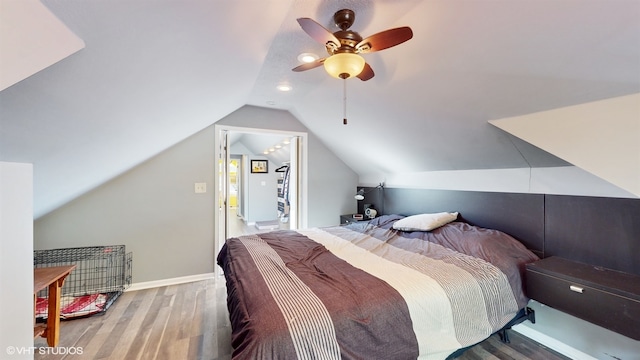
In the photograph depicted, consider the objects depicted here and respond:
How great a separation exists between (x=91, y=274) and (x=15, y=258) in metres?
2.55

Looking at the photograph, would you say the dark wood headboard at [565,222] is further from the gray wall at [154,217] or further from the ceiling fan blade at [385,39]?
the gray wall at [154,217]

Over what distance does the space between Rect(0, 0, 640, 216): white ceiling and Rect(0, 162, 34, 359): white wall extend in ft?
0.86

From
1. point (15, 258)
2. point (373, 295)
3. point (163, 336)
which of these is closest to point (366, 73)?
point (373, 295)

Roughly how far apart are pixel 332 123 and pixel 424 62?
166 centimetres

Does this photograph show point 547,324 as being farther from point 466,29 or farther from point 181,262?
point 181,262

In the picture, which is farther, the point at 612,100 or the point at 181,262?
the point at 181,262

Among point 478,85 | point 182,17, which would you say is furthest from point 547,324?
point 182,17

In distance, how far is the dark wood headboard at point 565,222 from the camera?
1668 mm

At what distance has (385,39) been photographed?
1.32 m

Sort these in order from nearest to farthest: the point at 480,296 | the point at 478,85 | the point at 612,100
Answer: the point at 612,100 < the point at 480,296 < the point at 478,85

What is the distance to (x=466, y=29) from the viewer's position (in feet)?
4.62

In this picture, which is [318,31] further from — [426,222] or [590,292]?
[590,292]

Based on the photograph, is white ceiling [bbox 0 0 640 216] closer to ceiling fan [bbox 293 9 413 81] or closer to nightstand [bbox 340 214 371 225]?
ceiling fan [bbox 293 9 413 81]

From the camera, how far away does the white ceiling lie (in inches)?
38.2
